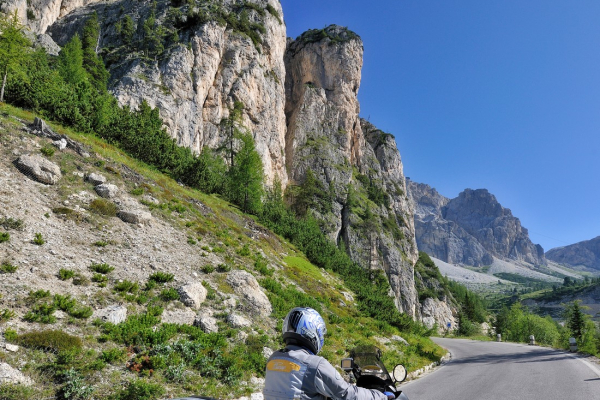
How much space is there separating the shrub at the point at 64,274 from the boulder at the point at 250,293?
21.7 ft

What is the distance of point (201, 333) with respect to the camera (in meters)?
10.7

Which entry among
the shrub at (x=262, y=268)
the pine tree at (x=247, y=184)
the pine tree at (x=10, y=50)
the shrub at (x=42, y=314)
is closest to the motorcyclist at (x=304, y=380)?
the shrub at (x=42, y=314)

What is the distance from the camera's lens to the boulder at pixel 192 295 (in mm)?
12148

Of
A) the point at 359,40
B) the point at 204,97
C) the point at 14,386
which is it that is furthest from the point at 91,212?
the point at 359,40

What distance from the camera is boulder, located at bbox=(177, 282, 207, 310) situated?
1215cm

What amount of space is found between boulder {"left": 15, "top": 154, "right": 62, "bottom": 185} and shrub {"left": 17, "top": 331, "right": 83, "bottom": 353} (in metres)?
10.3

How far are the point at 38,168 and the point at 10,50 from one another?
25.1 meters

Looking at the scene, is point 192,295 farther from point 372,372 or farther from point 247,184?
point 247,184

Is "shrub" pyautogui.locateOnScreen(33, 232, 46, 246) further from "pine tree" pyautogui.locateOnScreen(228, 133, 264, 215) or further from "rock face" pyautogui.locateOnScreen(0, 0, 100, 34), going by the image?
"rock face" pyautogui.locateOnScreen(0, 0, 100, 34)

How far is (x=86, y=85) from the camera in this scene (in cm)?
3738

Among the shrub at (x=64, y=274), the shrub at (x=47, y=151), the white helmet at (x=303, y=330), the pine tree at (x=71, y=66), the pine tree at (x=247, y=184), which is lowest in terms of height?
the shrub at (x=64, y=274)

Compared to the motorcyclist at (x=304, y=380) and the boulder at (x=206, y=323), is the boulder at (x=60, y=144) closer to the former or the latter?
the boulder at (x=206, y=323)

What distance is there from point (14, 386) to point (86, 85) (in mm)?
41285

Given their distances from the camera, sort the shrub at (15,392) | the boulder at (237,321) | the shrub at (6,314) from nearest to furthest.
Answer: the shrub at (15,392), the shrub at (6,314), the boulder at (237,321)
